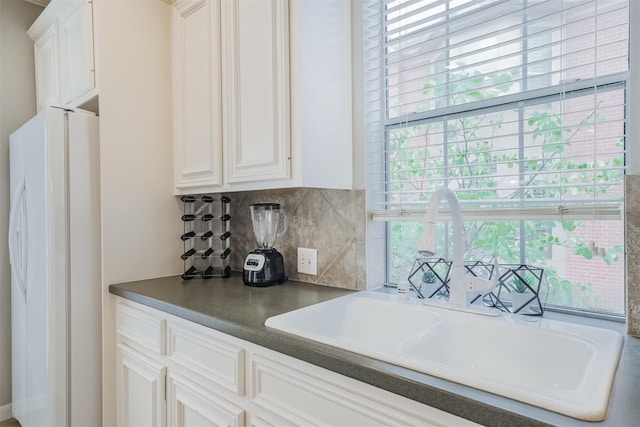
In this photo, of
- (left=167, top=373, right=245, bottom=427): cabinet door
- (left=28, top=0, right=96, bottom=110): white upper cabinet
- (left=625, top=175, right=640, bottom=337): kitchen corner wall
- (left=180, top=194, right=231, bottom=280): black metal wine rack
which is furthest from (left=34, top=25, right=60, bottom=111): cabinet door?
(left=625, top=175, right=640, bottom=337): kitchen corner wall

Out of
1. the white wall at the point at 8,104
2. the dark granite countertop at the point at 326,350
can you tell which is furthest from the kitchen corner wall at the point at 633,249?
the white wall at the point at 8,104

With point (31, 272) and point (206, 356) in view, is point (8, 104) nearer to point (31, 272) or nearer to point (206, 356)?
point (31, 272)

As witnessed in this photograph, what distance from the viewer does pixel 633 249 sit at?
3.40 feet

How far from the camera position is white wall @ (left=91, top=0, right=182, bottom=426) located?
175 cm

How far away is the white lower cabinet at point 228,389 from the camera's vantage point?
85cm

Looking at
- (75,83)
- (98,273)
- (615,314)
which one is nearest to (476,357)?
(615,314)

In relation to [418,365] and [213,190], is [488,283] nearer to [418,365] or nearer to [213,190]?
[418,365]

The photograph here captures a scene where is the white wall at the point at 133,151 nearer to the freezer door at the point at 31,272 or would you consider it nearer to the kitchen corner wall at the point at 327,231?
the freezer door at the point at 31,272

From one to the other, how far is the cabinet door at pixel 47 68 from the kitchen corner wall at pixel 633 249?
261 centimetres

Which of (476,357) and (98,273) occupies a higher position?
(98,273)

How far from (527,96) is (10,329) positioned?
302 cm

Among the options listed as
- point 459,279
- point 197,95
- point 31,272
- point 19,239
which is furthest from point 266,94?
point 19,239

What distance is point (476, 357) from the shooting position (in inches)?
45.0

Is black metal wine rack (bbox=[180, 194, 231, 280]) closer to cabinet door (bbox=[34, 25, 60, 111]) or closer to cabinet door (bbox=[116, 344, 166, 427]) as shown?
cabinet door (bbox=[116, 344, 166, 427])
